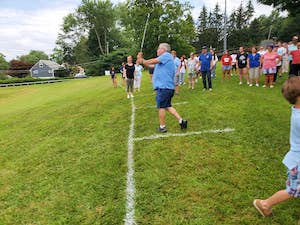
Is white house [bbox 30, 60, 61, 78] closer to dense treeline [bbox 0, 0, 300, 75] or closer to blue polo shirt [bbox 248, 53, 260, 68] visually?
dense treeline [bbox 0, 0, 300, 75]

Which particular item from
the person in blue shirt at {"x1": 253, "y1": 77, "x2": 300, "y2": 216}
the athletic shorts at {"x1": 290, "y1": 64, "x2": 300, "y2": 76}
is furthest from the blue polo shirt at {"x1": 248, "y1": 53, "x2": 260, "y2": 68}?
the person in blue shirt at {"x1": 253, "y1": 77, "x2": 300, "y2": 216}

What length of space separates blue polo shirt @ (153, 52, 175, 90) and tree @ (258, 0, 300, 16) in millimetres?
10397

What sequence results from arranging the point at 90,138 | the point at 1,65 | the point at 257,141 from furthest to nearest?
the point at 1,65 → the point at 90,138 → the point at 257,141

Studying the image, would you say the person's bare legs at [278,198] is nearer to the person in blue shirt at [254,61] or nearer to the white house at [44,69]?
the person in blue shirt at [254,61]

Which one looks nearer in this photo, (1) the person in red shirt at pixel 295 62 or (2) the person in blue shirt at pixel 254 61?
(1) the person in red shirt at pixel 295 62

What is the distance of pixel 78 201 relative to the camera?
11.4 ft

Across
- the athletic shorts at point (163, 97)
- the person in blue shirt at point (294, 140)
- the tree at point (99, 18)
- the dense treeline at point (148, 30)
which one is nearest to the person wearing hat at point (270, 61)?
the athletic shorts at point (163, 97)

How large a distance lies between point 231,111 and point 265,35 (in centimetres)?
7738

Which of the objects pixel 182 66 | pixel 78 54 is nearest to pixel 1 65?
pixel 78 54

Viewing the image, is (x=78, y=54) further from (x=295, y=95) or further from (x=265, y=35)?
(x=295, y=95)

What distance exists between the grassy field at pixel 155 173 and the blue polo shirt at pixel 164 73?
3.52 feet

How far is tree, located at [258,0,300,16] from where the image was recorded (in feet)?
42.0

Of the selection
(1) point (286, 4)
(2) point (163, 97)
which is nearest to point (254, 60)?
(1) point (286, 4)

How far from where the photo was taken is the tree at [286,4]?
12.8 meters
